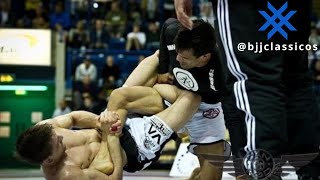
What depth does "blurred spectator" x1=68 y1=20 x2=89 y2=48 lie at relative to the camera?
592 centimetres

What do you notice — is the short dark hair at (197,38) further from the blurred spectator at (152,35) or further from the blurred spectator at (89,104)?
the blurred spectator at (152,35)

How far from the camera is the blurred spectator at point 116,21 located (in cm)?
650

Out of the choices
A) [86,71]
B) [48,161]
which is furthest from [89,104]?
[48,161]

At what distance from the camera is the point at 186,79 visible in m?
2.52

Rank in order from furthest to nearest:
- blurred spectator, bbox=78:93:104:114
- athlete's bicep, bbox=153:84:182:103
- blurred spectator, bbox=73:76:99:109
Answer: blurred spectator, bbox=73:76:99:109, blurred spectator, bbox=78:93:104:114, athlete's bicep, bbox=153:84:182:103

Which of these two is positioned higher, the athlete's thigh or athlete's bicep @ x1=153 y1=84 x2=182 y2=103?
athlete's bicep @ x1=153 y1=84 x2=182 y2=103

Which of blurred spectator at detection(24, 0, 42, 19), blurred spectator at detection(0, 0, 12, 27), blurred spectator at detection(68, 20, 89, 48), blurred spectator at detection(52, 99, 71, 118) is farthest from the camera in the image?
blurred spectator at detection(24, 0, 42, 19)

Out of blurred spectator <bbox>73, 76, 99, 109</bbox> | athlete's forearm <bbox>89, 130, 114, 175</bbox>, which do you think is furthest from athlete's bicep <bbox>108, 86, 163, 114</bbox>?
blurred spectator <bbox>73, 76, 99, 109</bbox>

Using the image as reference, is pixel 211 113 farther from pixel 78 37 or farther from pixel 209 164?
pixel 78 37

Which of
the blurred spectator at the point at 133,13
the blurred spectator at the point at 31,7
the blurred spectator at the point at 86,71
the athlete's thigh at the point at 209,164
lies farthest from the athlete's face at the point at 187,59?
the blurred spectator at the point at 31,7

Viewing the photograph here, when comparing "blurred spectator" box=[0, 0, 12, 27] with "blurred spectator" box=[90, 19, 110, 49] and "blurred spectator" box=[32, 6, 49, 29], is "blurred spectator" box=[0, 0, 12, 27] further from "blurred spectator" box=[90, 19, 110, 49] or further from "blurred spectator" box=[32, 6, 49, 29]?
"blurred spectator" box=[90, 19, 110, 49]

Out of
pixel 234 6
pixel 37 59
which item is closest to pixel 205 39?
pixel 234 6

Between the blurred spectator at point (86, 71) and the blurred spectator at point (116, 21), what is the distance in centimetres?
112

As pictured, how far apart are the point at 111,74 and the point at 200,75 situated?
102 inches
